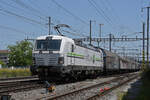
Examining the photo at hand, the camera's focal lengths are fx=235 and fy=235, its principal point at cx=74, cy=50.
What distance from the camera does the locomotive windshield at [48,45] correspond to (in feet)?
56.4

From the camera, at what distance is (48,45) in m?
17.5

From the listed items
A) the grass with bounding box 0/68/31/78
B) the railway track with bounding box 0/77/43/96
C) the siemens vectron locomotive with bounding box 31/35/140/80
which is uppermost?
the siemens vectron locomotive with bounding box 31/35/140/80

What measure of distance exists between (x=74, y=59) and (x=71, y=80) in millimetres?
3004

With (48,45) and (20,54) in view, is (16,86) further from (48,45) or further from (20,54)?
(20,54)

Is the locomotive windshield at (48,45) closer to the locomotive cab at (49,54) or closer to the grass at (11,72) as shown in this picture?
the locomotive cab at (49,54)

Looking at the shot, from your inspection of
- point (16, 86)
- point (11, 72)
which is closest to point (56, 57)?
point (16, 86)

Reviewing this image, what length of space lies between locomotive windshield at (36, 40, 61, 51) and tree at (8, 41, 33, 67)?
64703 millimetres

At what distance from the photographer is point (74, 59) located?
1853 centimetres

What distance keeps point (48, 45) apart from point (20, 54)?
67293 millimetres

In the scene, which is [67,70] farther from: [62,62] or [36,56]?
[36,56]

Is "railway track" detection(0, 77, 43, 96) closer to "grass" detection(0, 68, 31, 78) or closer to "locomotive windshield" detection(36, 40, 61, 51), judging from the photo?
"locomotive windshield" detection(36, 40, 61, 51)

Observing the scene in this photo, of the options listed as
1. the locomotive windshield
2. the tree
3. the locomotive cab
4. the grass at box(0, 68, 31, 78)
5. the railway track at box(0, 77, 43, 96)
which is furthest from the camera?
the tree

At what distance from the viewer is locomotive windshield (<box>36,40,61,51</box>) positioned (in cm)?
1719

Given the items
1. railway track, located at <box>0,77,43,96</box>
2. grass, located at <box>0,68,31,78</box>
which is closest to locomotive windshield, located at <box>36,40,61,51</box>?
railway track, located at <box>0,77,43,96</box>
